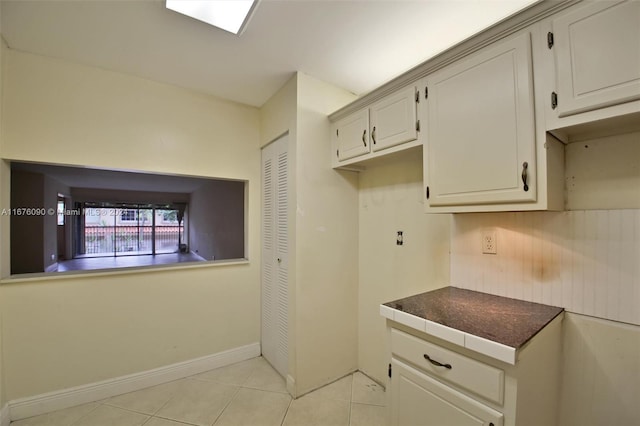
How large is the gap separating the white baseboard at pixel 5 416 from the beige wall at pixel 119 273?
7cm

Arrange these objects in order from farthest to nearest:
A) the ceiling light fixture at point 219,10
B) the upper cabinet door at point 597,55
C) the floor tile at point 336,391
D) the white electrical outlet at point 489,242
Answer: the floor tile at point 336,391 < the white electrical outlet at point 489,242 < the ceiling light fixture at point 219,10 < the upper cabinet door at point 597,55

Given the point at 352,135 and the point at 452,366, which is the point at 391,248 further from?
the point at 452,366

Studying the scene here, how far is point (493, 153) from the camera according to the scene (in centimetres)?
129

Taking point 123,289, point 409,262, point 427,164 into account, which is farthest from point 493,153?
point 123,289

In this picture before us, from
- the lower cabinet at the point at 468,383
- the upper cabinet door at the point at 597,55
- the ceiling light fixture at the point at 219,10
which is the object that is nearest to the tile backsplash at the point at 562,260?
the lower cabinet at the point at 468,383

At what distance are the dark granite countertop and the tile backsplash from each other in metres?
0.08

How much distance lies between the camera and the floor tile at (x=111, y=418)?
5.93ft

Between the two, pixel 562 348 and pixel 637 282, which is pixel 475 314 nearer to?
pixel 562 348

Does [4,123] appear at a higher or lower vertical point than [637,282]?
higher

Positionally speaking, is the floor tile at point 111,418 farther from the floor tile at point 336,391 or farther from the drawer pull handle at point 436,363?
the drawer pull handle at point 436,363

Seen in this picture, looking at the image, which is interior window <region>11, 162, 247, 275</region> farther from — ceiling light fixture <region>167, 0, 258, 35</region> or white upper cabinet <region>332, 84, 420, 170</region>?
ceiling light fixture <region>167, 0, 258, 35</region>

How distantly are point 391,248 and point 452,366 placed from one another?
3.65 ft

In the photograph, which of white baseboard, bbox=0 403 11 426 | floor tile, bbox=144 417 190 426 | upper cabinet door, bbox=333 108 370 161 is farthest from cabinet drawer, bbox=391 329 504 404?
white baseboard, bbox=0 403 11 426

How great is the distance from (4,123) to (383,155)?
8.48 ft
